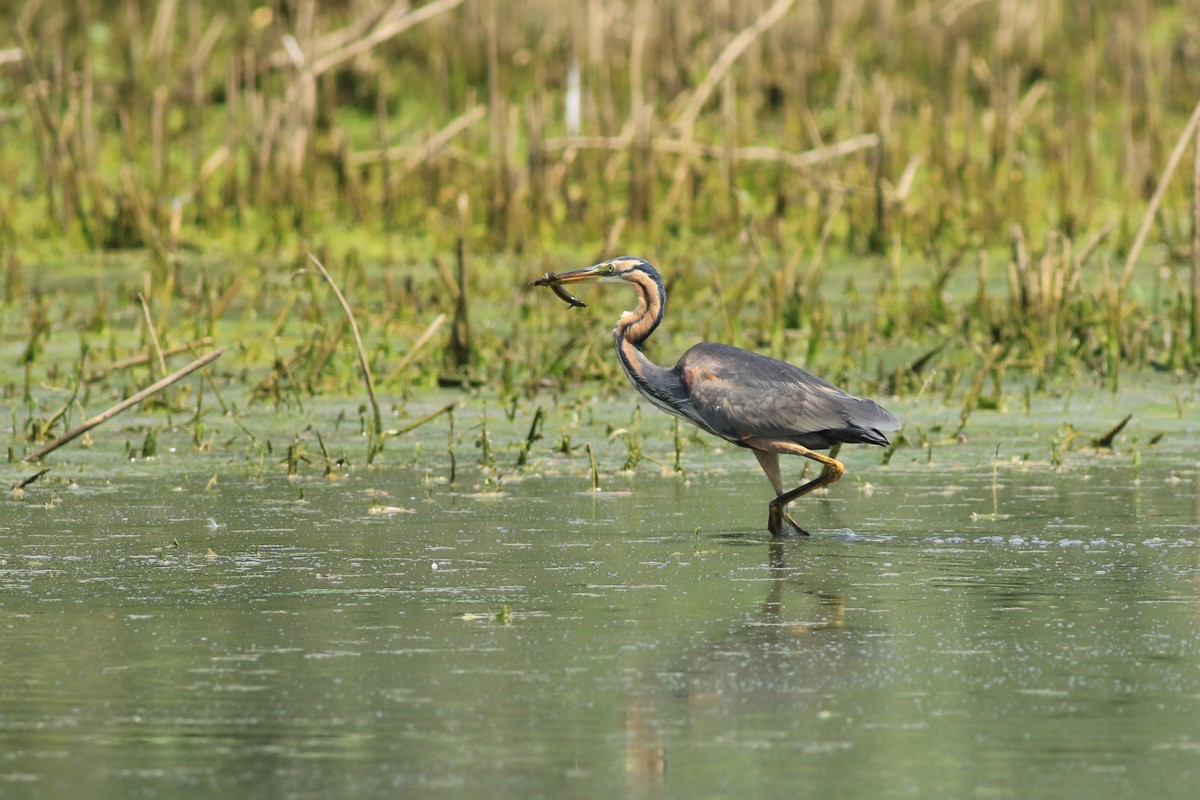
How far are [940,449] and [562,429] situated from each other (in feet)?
4.49

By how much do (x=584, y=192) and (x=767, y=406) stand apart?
22.2ft

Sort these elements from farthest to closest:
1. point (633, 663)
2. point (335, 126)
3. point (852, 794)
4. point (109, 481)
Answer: point (335, 126)
point (109, 481)
point (633, 663)
point (852, 794)

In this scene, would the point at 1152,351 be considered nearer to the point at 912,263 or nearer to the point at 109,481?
the point at 912,263

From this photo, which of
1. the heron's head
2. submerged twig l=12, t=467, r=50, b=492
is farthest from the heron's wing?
submerged twig l=12, t=467, r=50, b=492

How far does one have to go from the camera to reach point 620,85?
50.6 ft

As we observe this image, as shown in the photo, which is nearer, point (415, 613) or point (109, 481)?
point (415, 613)

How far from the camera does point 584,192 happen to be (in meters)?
13.2

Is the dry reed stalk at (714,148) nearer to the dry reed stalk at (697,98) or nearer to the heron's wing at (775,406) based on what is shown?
the dry reed stalk at (697,98)

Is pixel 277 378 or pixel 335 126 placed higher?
pixel 335 126

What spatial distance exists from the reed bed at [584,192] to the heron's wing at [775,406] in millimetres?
835

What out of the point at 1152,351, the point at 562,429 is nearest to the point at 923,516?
the point at 562,429

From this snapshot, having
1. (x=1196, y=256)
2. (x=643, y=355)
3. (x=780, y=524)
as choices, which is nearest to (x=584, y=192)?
(x=1196, y=256)

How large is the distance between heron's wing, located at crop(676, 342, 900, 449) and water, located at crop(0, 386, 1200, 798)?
272 millimetres

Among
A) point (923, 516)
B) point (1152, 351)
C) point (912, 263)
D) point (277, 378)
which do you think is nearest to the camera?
point (923, 516)
